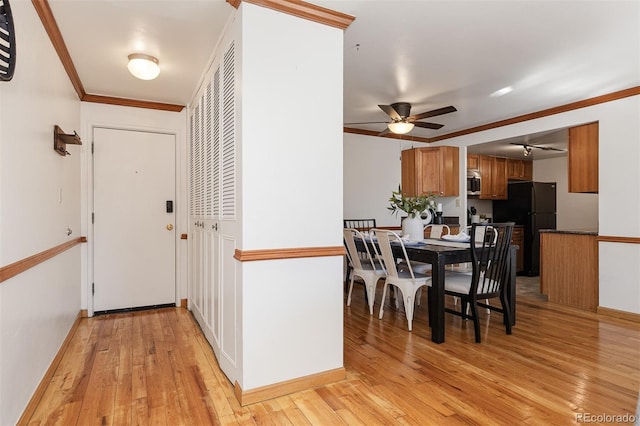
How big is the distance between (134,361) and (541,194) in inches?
253

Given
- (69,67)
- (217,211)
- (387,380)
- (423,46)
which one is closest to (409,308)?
(387,380)

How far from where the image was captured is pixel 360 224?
539 cm

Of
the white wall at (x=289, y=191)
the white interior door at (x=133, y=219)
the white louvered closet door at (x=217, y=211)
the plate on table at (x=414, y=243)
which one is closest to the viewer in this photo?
the white wall at (x=289, y=191)

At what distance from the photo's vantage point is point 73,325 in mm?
3244

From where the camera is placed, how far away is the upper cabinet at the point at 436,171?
5.60 meters

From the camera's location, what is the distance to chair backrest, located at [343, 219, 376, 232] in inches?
207

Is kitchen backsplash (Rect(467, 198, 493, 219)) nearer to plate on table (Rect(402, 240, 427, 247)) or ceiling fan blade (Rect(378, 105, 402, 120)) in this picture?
ceiling fan blade (Rect(378, 105, 402, 120))

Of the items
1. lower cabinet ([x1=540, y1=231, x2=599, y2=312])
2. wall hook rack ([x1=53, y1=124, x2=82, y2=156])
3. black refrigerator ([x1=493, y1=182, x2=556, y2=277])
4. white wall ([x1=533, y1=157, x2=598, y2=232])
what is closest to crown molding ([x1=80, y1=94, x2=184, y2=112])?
wall hook rack ([x1=53, y1=124, x2=82, y2=156])

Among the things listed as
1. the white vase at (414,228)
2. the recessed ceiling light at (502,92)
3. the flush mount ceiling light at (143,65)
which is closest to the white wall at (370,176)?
the white vase at (414,228)

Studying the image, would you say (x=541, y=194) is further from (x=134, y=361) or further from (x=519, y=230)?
(x=134, y=361)

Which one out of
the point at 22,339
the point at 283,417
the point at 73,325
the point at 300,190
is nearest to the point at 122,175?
the point at 73,325

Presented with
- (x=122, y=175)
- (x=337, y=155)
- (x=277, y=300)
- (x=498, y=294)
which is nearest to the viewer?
(x=277, y=300)

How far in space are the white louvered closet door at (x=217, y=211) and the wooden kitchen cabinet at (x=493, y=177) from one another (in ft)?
16.8

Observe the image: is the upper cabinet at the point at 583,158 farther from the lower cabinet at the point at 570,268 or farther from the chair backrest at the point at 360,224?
the chair backrest at the point at 360,224
